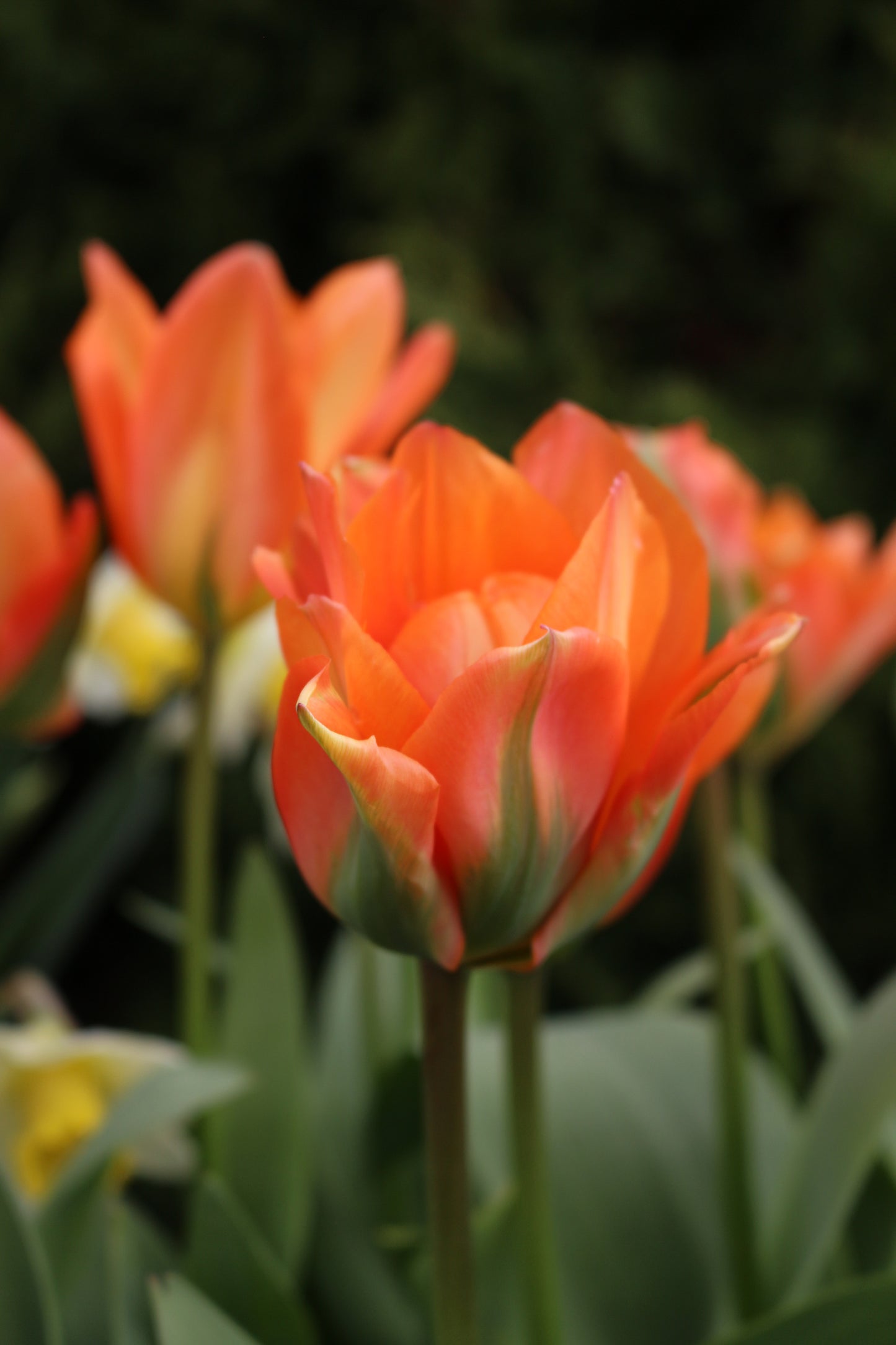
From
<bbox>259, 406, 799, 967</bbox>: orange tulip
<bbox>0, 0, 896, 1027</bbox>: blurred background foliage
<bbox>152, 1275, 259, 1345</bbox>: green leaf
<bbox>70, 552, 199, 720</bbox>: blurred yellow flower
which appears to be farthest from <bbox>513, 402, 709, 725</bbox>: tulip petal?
<bbox>0, 0, 896, 1027</bbox>: blurred background foliage

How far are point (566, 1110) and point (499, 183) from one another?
101 centimetres

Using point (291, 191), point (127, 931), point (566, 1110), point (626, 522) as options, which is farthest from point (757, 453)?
point (626, 522)

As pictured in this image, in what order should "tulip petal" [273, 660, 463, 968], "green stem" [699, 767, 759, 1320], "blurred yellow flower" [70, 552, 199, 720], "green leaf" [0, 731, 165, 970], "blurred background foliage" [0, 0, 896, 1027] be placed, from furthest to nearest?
1. "blurred background foliage" [0, 0, 896, 1027]
2. "blurred yellow flower" [70, 552, 199, 720]
3. "green leaf" [0, 731, 165, 970]
4. "green stem" [699, 767, 759, 1320]
5. "tulip petal" [273, 660, 463, 968]

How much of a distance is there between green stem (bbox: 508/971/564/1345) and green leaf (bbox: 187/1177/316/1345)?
55mm

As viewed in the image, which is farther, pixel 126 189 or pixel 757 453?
pixel 126 189

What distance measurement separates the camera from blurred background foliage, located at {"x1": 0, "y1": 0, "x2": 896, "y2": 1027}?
41.8 inches

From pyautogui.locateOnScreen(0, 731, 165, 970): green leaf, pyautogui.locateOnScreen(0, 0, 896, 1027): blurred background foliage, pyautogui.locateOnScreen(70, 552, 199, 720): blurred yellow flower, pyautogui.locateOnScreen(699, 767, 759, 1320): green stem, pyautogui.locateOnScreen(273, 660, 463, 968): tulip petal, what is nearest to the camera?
A: pyautogui.locateOnScreen(273, 660, 463, 968): tulip petal

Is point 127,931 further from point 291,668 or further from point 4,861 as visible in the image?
point 291,668

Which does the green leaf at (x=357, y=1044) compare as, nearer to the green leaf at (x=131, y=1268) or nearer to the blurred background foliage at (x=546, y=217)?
the green leaf at (x=131, y=1268)

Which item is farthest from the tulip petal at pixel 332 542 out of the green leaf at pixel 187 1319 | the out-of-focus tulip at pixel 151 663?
the out-of-focus tulip at pixel 151 663

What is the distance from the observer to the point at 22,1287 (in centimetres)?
20

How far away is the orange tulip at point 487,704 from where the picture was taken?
0.15 metres

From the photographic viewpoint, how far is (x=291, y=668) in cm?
15

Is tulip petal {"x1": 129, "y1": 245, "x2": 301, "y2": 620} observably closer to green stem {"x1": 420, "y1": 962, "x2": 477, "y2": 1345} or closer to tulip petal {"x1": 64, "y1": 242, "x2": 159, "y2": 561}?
tulip petal {"x1": 64, "y1": 242, "x2": 159, "y2": 561}
